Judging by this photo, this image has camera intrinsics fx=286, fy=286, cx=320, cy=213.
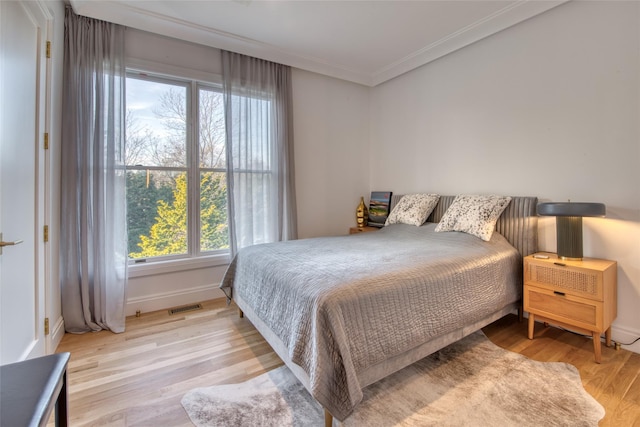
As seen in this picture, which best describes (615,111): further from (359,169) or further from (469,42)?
(359,169)

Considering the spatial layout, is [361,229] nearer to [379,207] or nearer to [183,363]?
[379,207]

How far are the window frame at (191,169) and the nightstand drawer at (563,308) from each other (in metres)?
2.88

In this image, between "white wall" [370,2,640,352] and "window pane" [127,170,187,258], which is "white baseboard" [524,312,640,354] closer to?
"white wall" [370,2,640,352]

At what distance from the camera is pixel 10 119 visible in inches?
56.2

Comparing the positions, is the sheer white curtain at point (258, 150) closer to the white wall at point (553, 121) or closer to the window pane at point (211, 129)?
the window pane at point (211, 129)

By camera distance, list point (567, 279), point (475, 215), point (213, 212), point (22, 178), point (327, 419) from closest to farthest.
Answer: point (327, 419)
point (22, 178)
point (567, 279)
point (475, 215)
point (213, 212)

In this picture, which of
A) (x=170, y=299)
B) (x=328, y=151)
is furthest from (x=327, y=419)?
(x=328, y=151)

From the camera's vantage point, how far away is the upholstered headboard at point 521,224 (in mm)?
2465

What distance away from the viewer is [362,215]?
4082 mm

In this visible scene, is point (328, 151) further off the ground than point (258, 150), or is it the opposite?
point (328, 151)

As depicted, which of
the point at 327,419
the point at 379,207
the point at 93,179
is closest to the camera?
the point at 327,419

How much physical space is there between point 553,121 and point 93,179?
3939 mm

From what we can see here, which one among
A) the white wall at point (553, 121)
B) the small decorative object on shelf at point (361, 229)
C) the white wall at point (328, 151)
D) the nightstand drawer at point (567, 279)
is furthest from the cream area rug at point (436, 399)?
the white wall at point (328, 151)

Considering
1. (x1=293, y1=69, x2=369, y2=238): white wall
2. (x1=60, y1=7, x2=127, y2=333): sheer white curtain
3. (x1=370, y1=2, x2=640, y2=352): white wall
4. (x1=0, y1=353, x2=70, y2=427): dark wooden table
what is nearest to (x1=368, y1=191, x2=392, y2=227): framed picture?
(x1=293, y1=69, x2=369, y2=238): white wall
